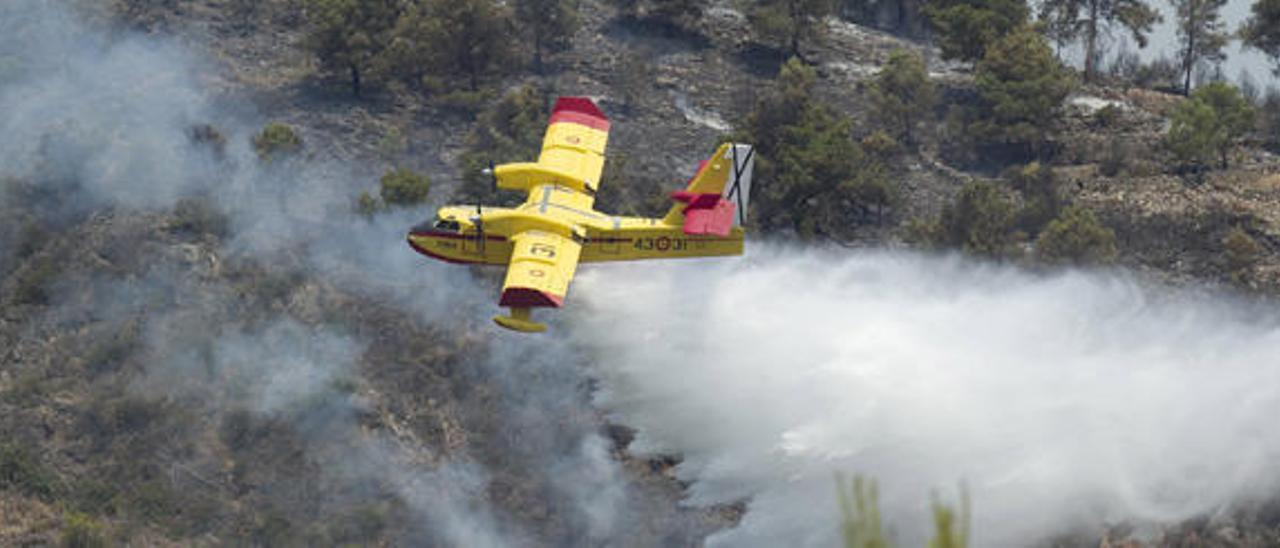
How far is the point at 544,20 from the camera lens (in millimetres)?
69625

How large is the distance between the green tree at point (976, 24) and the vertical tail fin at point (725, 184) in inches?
1019

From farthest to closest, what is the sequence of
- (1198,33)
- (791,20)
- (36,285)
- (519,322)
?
(1198,33) → (791,20) → (36,285) → (519,322)

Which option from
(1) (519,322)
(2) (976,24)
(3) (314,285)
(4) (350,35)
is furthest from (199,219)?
(2) (976,24)

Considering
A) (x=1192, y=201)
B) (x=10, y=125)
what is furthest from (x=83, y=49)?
(x=1192, y=201)

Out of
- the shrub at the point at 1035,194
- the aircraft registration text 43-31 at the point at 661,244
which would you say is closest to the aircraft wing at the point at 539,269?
the aircraft registration text 43-31 at the point at 661,244

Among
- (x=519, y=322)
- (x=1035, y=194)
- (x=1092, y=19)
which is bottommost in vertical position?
(x=519, y=322)

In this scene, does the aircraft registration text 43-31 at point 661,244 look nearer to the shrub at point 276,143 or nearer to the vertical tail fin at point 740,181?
the vertical tail fin at point 740,181

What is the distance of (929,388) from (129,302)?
2294cm

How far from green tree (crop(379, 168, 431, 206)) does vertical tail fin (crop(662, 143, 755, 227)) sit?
10.5 metres

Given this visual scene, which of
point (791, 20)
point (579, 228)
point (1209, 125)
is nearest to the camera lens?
point (579, 228)

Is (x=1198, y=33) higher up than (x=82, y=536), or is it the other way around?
(x=1198, y=33)

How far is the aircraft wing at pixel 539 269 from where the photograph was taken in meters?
42.2

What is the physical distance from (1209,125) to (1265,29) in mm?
9418

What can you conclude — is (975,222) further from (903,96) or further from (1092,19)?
(1092,19)
